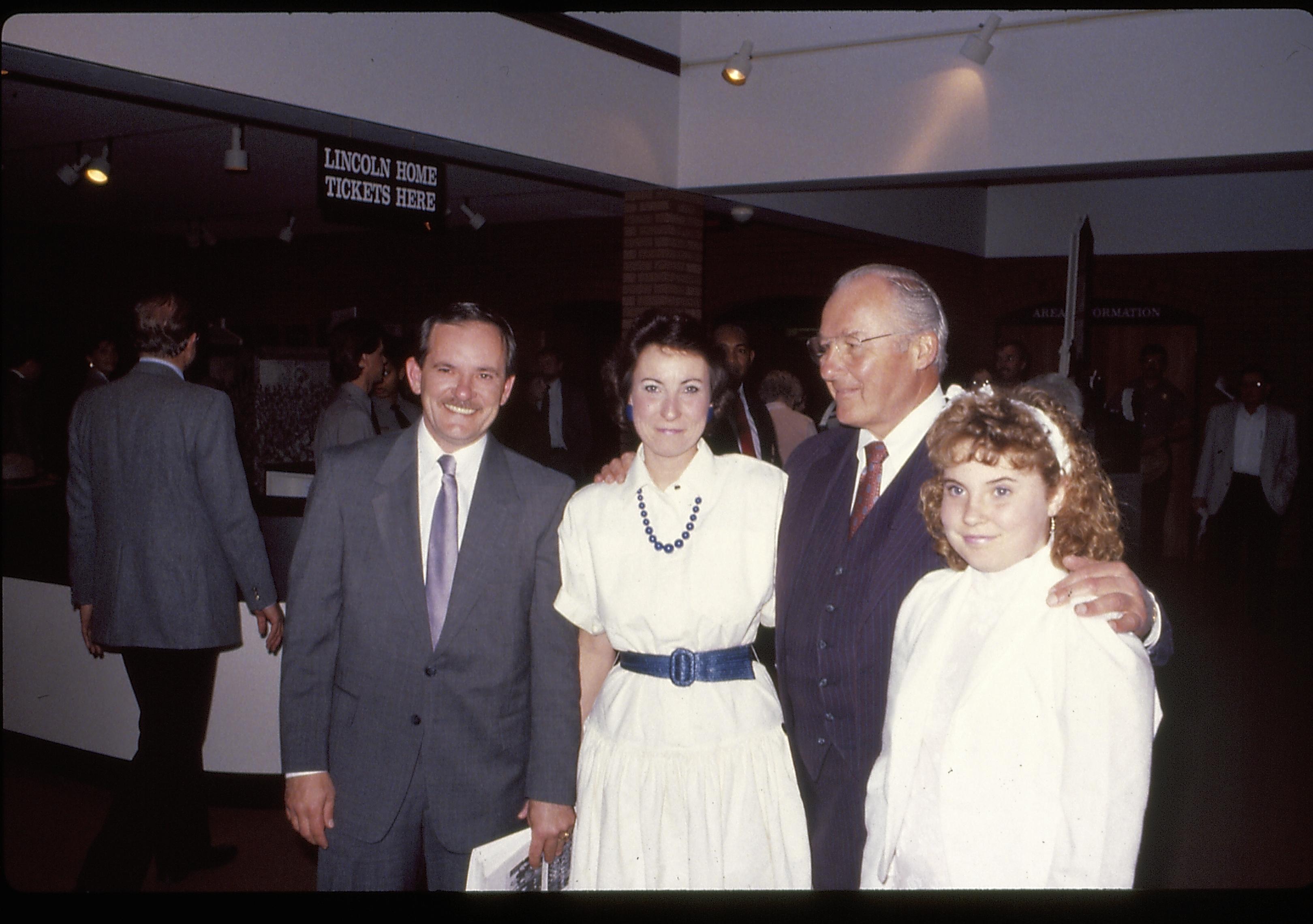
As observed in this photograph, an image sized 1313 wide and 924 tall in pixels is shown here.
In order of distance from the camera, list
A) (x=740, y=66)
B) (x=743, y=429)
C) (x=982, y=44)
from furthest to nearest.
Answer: (x=740, y=66), (x=982, y=44), (x=743, y=429)

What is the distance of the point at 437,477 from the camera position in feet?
7.09

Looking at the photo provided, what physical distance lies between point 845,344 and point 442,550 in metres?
1.00

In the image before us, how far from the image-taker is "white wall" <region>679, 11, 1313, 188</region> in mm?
5125

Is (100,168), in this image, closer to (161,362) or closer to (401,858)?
(161,362)

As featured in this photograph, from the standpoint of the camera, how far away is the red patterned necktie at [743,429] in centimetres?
484

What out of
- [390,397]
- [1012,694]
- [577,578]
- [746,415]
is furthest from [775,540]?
[390,397]

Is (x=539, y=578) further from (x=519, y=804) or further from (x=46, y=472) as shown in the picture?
(x=46, y=472)

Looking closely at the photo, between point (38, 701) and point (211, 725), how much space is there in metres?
0.98

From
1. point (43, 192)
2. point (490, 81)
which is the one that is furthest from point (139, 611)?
point (43, 192)

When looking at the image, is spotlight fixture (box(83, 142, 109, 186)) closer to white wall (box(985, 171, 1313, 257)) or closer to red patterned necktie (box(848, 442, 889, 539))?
red patterned necktie (box(848, 442, 889, 539))

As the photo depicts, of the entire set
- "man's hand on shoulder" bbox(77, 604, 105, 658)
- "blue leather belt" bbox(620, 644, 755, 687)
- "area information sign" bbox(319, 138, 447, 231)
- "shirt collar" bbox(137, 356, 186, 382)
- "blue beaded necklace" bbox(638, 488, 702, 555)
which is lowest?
"man's hand on shoulder" bbox(77, 604, 105, 658)

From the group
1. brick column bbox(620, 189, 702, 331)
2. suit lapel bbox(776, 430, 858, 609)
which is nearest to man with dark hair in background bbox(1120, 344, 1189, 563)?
brick column bbox(620, 189, 702, 331)

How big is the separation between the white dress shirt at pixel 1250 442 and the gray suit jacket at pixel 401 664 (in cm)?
694

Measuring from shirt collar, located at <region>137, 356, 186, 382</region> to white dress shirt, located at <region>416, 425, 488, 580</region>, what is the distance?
1366 mm
